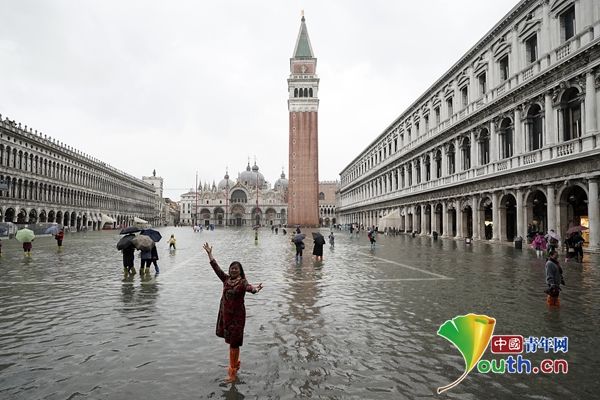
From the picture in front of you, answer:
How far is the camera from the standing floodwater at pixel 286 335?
4.70 m

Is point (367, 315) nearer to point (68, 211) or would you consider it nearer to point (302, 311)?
point (302, 311)

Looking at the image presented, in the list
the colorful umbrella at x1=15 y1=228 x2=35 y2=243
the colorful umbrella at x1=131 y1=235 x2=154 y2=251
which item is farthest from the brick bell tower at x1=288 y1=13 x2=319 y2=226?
the colorful umbrella at x1=131 y1=235 x2=154 y2=251

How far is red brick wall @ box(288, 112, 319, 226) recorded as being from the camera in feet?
289

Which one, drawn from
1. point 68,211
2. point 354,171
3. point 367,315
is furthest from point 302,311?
point 354,171

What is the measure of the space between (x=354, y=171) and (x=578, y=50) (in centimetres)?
6142

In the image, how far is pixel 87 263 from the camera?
16953mm

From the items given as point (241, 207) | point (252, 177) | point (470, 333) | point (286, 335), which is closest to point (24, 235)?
point (286, 335)

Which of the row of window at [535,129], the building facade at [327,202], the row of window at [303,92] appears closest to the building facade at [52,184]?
the row of window at [303,92]

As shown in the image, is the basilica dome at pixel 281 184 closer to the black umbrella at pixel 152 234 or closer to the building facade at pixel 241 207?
the building facade at pixel 241 207

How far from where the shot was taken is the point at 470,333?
4508mm

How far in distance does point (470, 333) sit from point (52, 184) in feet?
217

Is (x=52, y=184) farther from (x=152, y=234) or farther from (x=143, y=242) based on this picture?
(x=143, y=242)

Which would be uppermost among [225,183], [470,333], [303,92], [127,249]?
[303,92]

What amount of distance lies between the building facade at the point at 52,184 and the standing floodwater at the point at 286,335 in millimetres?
39974
